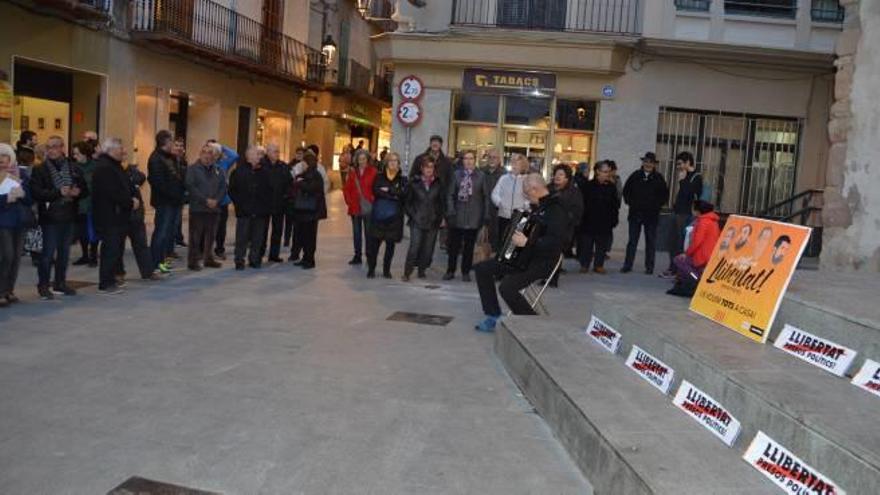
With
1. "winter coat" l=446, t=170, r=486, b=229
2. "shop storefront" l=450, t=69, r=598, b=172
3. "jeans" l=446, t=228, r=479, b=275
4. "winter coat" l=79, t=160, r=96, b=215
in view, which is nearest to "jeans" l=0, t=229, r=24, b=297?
"winter coat" l=79, t=160, r=96, b=215

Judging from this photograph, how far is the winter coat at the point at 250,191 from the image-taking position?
12.5 metres

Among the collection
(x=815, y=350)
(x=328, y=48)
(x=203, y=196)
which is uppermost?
(x=328, y=48)

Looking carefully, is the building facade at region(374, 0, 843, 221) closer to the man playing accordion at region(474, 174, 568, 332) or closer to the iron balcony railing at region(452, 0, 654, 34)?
the iron balcony railing at region(452, 0, 654, 34)

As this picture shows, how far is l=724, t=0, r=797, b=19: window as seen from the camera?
17734 mm

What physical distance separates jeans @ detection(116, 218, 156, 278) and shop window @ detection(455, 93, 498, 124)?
→ 9.32 m

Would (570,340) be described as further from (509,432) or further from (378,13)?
(378,13)

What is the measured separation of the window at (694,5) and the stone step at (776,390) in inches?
502

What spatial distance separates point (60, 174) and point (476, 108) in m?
10.9

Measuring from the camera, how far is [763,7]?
17781mm

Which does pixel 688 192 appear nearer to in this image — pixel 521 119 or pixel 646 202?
pixel 646 202

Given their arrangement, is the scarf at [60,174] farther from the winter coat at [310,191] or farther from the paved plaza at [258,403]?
the winter coat at [310,191]

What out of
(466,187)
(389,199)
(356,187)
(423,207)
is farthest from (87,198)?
(466,187)

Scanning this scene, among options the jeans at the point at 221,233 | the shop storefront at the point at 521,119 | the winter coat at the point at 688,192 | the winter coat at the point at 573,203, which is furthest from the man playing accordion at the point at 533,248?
the shop storefront at the point at 521,119

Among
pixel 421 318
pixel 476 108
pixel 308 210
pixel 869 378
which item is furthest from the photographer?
pixel 476 108
